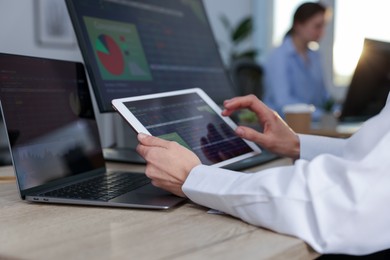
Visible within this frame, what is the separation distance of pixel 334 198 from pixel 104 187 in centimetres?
42

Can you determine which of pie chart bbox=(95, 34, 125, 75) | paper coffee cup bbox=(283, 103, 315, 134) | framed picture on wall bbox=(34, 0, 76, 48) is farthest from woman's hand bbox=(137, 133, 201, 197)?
framed picture on wall bbox=(34, 0, 76, 48)

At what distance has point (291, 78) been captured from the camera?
11.7 ft

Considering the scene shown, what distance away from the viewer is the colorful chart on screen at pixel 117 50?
46.3 inches

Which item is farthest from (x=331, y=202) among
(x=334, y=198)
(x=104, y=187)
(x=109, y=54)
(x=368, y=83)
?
(x=368, y=83)

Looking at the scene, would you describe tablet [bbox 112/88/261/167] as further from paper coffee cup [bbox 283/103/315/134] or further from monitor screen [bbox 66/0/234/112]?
paper coffee cup [bbox 283/103/315/134]

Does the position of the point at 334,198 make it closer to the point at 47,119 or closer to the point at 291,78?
the point at 47,119

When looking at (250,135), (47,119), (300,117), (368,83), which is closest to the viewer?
(47,119)

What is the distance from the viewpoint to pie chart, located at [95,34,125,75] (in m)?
1.18

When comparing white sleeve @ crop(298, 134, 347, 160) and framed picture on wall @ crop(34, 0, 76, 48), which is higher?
framed picture on wall @ crop(34, 0, 76, 48)

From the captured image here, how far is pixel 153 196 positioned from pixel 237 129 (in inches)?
11.9

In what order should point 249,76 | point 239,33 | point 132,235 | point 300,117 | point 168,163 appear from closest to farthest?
point 132,235 < point 168,163 < point 300,117 < point 249,76 < point 239,33

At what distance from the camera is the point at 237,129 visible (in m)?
1.09

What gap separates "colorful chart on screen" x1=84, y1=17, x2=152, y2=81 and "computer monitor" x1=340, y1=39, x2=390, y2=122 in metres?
0.95

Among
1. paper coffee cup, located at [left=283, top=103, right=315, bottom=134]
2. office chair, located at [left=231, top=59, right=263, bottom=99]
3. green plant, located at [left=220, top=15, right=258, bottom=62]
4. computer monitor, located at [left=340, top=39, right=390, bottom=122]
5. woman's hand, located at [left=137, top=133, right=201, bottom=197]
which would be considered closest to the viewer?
woman's hand, located at [left=137, top=133, right=201, bottom=197]
